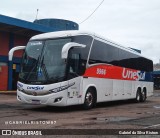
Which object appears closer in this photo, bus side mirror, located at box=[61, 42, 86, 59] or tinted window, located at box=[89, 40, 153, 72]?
bus side mirror, located at box=[61, 42, 86, 59]

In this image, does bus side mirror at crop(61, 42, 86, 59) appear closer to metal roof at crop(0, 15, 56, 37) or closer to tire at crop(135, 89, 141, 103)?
tire at crop(135, 89, 141, 103)

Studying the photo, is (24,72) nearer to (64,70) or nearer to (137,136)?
(64,70)

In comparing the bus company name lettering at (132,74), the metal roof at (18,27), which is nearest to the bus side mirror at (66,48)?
the bus company name lettering at (132,74)

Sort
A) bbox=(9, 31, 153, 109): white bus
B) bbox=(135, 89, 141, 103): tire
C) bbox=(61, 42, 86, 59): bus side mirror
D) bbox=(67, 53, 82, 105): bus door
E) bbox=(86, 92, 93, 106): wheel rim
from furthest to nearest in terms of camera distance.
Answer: bbox=(135, 89, 141, 103): tire, bbox=(86, 92, 93, 106): wheel rim, bbox=(67, 53, 82, 105): bus door, bbox=(9, 31, 153, 109): white bus, bbox=(61, 42, 86, 59): bus side mirror

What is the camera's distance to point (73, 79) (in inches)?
594

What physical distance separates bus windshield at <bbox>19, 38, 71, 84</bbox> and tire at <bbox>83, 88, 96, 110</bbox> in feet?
7.57

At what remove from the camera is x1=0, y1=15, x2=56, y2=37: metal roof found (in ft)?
A: 96.9

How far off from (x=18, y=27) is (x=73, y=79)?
17.4m

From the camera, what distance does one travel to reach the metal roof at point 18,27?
29.5 metres

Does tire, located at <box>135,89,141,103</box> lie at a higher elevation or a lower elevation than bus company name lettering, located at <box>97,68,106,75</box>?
lower

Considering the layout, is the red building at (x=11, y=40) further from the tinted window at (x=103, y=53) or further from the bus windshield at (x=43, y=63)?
the bus windshield at (x=43, y=63)

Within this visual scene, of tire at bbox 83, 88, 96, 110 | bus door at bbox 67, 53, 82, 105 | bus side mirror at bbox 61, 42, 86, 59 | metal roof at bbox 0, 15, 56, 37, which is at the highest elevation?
metal roof at bbox 0, 15, 56, 37

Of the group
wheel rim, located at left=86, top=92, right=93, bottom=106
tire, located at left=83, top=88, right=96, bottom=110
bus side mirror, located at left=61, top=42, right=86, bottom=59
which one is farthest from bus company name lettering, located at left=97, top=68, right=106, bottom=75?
bus side mirror, located at left=61, top=42, right=86, bottom=59

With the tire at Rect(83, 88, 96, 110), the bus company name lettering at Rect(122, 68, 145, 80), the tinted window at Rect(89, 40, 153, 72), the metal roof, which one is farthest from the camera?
the metal roof
